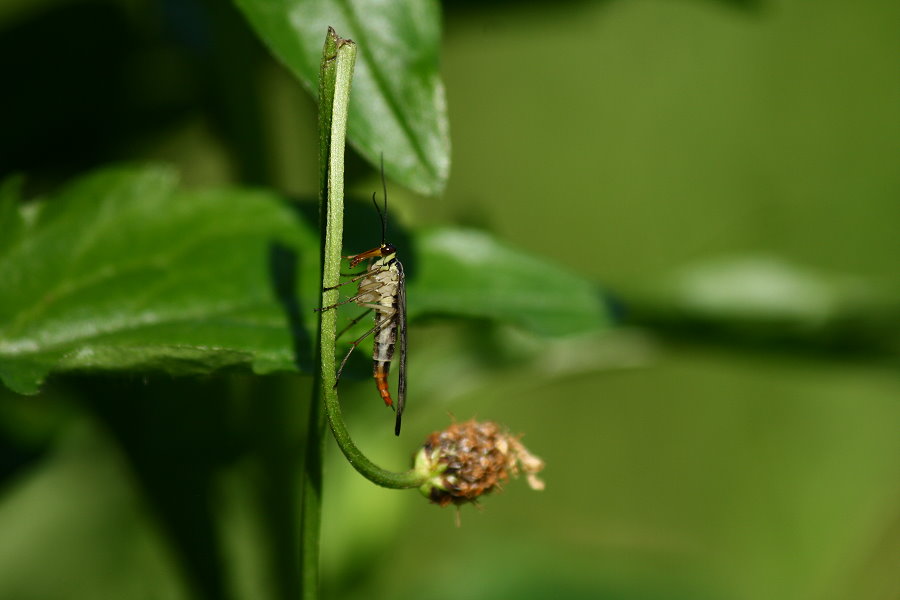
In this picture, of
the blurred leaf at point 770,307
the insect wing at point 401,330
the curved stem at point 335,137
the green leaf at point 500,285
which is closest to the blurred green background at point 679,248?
the blurred leaf at point 770,307

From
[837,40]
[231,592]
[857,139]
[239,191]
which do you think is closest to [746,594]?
[857,139]

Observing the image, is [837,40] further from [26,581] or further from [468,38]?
[26,581]

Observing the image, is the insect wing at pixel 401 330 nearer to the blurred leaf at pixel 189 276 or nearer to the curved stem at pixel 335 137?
the blurred leaf at pixel 189 276

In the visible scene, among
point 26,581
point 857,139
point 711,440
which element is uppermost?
point 857,139

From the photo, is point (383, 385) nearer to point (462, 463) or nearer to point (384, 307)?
point (384, 307)

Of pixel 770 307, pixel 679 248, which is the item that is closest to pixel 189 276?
pixel 770 307

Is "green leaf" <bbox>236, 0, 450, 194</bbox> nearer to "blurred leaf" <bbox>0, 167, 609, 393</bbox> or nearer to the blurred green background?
"blurred leaf" <bbox>0, 167, 609, 393</bbox>
